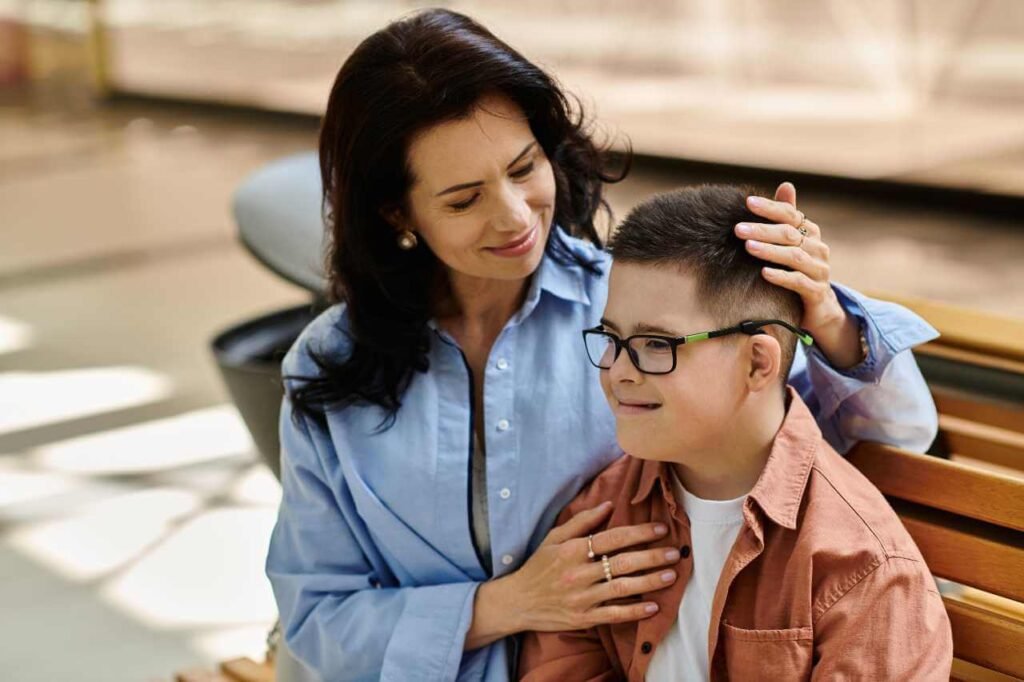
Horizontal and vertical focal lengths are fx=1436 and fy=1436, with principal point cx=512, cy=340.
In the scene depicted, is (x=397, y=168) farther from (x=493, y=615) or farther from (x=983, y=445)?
(x=983, y=445)

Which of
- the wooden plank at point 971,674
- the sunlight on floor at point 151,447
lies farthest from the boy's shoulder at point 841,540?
the sunlight on floor at point 151,447

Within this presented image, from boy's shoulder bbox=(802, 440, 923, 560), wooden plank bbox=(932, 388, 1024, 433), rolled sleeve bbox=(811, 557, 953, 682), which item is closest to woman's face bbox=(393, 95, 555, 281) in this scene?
boy's shoulder bbox=(802, 440, 923, 560)

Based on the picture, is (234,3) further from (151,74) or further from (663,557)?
(663,557)

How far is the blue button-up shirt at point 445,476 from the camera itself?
6.20 feet

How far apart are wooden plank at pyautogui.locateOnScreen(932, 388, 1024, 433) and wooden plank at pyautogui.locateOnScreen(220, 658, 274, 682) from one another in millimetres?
1293

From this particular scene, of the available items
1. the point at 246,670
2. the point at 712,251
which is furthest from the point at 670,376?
the point at 246,670

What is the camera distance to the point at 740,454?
5.52 ft

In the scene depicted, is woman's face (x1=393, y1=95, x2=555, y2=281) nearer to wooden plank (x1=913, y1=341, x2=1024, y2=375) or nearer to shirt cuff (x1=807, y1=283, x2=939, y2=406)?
shirt cuff (x1=807, y1=283, x2=939, y2=406)

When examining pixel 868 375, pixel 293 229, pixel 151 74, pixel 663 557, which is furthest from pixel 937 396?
pixel 151 74

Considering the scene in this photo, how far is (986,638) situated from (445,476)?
71cm

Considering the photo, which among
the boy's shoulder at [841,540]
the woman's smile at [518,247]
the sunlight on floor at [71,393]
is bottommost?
the sunlight on floor at [71,393]

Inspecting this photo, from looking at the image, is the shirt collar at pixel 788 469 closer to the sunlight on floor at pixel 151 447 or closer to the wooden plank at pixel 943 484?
the wooden plank at pixel 943 484

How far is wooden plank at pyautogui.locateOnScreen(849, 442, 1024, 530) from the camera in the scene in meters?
1.79

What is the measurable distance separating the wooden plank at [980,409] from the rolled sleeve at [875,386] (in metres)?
0.25
